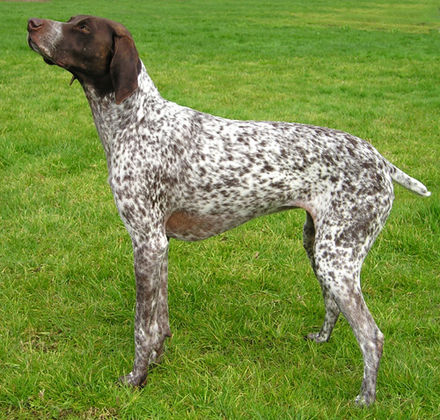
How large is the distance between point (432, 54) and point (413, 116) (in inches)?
330

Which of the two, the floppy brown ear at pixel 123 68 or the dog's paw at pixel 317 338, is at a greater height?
the floppy brown ear at pixel 123 68

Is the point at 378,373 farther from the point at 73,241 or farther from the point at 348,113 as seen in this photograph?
the point at 348,113

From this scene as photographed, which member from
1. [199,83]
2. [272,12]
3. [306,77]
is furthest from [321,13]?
[199,83]

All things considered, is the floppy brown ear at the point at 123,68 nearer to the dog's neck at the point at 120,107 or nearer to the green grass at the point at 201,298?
the dog's neck at the point at 120,107

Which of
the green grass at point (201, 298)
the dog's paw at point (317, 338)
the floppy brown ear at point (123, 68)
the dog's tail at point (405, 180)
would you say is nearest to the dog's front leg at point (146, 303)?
the green grass at point (201, 298)

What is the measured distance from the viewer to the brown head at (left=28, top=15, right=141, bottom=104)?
10.4 ft

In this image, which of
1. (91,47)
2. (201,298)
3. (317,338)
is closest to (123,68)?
(91,47)

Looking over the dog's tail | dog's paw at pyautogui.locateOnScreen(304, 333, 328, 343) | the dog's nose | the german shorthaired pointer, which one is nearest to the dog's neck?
the german shorthaired pointer

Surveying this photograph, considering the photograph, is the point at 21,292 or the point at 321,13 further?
the point at 321,13

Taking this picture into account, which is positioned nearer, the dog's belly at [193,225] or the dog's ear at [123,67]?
the dog's ear at [123,67]

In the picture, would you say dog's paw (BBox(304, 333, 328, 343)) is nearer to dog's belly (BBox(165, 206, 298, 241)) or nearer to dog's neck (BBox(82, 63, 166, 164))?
dog's belly (BBox(165, 206, 298, 241))

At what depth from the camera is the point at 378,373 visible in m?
3.65

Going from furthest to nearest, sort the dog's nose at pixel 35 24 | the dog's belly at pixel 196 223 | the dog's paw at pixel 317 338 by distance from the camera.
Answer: the dog's paw at pixel 317 338
the dog's belly at pixel 196 223
the dog's nose at pixel 35 24

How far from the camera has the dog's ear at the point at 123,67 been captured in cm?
319
